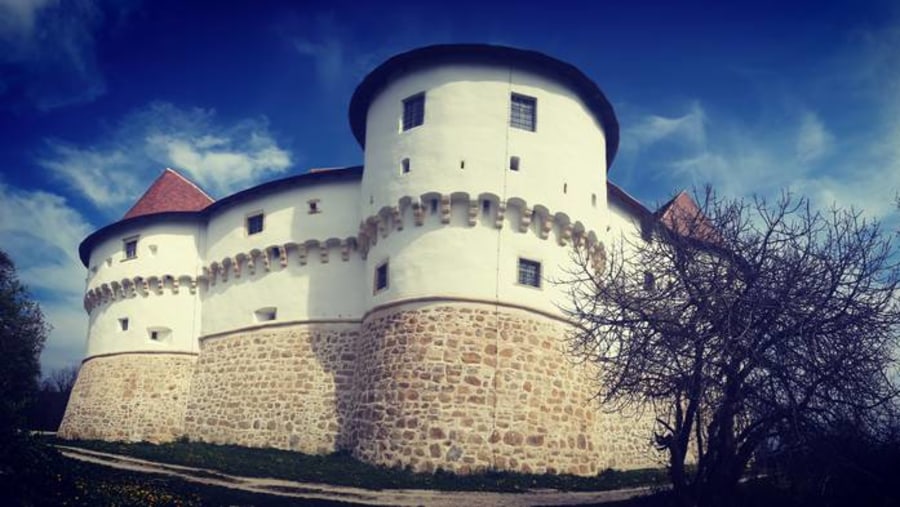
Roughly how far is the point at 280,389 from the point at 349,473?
6788mm

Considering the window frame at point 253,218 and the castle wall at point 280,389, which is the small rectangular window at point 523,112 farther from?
the window frame at point 253,218

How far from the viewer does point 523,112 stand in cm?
2286

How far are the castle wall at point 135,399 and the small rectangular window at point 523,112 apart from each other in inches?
608

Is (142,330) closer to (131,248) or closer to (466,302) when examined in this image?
(131,248)

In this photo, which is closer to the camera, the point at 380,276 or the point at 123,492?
the point at 123,492

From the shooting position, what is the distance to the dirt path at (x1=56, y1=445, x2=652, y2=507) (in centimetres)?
1542

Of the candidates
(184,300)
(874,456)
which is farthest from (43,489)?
(184,300)

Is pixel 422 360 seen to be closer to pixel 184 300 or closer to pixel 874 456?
pixel 874 456

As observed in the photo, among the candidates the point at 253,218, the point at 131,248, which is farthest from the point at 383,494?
the point at 131,248

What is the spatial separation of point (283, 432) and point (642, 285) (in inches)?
536

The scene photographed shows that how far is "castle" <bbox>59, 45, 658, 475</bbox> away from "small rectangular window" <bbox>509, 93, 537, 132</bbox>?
0.07m

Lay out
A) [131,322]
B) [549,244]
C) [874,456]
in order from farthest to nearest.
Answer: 1. [131,322]
2. [549,244]
3. [874,456]

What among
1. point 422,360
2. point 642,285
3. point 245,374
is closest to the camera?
point 642,285

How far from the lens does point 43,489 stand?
38.1 feet
